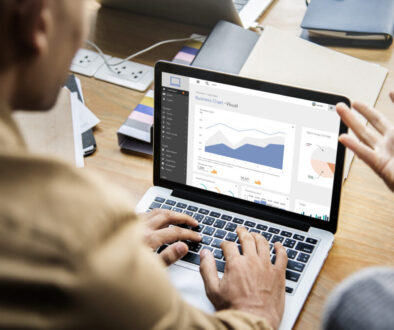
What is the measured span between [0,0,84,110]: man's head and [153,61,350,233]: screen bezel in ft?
1.24

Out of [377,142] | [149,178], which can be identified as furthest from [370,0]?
[149,178]

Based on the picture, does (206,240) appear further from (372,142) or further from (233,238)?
(372,142)

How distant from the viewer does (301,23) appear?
54.4 inches

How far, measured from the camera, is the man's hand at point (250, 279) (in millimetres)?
831

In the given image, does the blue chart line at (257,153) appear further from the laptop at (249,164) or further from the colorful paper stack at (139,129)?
the colorful paper stack at (139,129)

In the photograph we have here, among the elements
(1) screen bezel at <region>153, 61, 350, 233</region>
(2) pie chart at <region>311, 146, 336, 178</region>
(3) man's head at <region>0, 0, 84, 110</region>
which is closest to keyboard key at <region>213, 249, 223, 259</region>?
(1) screen bezel at <region>153, 61, 350, 233</region>

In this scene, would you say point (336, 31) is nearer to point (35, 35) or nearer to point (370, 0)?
point (370, 0)

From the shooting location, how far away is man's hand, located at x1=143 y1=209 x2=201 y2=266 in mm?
931

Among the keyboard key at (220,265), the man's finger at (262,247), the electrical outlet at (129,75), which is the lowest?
the keyboard key at (220,265)

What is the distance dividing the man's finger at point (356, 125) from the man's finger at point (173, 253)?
1.09 feet

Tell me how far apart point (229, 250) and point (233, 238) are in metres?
0.05

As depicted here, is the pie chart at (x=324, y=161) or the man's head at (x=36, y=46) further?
the pie chart at (x=324, y=161)

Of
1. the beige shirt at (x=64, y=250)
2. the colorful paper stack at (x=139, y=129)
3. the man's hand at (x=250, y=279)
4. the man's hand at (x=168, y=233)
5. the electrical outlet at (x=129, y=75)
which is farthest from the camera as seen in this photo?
the electrical outlet at (x=129, y=75)

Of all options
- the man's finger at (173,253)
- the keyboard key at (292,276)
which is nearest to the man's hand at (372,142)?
the keyboard key at (292,276)
